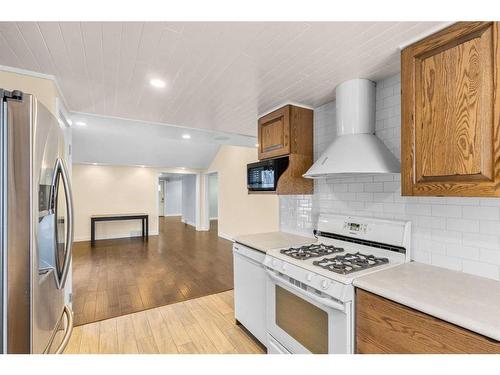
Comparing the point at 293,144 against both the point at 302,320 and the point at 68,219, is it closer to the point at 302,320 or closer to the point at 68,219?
the point at 302,320

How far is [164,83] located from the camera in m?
1.91

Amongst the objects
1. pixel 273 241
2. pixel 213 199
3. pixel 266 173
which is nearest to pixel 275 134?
pixel 266 173

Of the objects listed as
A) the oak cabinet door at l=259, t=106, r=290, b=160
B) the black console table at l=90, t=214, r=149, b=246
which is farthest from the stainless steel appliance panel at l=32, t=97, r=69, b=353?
the black console table at l=90, t=214, r=149, b=246

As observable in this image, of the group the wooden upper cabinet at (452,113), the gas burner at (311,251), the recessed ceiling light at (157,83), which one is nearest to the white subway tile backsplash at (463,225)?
the wooden upper cabinet at (452,113)

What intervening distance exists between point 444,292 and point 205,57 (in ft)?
5.98

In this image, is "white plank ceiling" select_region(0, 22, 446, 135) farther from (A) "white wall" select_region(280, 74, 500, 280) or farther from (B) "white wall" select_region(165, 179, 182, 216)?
(B) "white wall" select_region(165, 179, 182, 216)

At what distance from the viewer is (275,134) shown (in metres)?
2.44

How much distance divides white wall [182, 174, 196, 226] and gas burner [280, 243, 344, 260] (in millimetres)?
6972

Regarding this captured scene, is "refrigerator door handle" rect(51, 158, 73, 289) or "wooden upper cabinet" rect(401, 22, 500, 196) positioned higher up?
"wooden upper cabinet" rect(401, 22, 500, 196)

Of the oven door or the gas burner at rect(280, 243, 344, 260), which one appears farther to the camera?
the gas burner at rect(280, 243, 344, 260)

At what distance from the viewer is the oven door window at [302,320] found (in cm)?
139

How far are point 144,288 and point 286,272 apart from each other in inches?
97.4

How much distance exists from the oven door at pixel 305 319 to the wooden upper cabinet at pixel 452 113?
0.79 m

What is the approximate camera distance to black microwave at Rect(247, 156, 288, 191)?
2264mm
